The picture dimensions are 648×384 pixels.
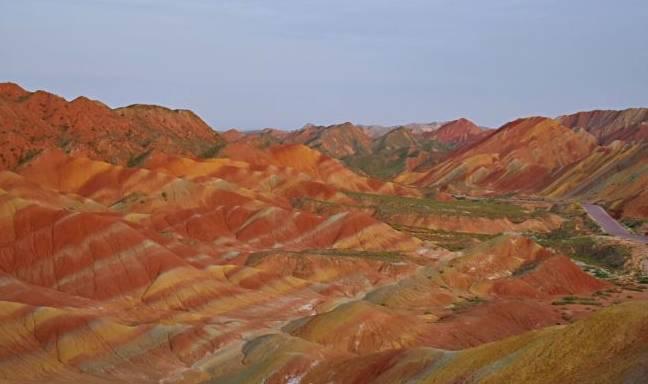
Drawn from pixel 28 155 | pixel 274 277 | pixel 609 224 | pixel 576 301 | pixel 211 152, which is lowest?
pixel 576 301

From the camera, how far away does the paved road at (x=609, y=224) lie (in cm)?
11891

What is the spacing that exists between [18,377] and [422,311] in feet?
117

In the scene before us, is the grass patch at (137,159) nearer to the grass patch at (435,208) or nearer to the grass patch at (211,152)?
the grass patch at (211,152)

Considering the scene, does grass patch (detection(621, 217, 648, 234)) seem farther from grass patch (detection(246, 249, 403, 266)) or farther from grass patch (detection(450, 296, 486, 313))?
grass patch (detection(450, 296, 486, 313))

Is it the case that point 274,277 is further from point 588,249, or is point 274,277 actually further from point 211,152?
point 211,152

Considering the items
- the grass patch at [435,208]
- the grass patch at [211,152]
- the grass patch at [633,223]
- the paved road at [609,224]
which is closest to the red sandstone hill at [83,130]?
the grass patch at [211,152]

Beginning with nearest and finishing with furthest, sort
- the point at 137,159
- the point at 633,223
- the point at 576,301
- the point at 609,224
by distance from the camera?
the point at 576,301
the point at 633,223
the point at 609,224
the point at 137,159

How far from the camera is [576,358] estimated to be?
99.2 feet

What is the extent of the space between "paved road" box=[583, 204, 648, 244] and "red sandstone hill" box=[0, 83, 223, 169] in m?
83.4

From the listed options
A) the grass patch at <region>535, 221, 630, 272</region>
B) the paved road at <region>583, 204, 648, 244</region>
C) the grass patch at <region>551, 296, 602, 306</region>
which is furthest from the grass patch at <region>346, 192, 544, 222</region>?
the grass patch at <region>551, 296, 602, 306</region>

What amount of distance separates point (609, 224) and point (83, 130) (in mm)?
103250

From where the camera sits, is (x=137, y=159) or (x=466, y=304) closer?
(x=466, y=304)

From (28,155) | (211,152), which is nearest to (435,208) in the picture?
(211,152)

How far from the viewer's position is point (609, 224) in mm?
135500
